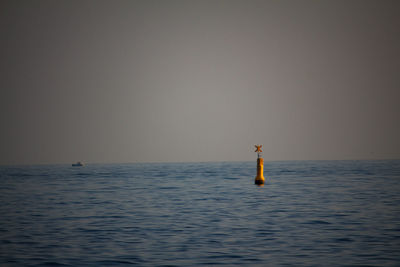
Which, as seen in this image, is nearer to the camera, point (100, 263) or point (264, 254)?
point (100, 263)

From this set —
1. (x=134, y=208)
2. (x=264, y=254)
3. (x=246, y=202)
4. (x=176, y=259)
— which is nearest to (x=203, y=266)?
(x=176, y=259)

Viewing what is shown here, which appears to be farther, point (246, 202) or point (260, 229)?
point (246, 202)

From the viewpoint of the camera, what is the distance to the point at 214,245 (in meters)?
21.1

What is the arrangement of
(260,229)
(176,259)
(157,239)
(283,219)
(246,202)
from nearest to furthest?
1. (176,259)
2. (157,239)
3. (260,229)
4. (283,219)
5. (246,202)

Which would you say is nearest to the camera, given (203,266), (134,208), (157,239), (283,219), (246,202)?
(203,266)

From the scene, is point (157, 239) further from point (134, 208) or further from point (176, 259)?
point (134, 208)

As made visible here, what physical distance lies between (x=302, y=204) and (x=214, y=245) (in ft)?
62.1

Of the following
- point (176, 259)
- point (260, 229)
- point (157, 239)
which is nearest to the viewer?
point (176, 259)

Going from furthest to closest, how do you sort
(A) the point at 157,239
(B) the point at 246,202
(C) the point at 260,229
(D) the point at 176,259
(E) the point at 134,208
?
(B) the point at 246,202, (E) the point at 134,208, (C) the point at 260,229, (A) the point at 157,239, (D) the point at 176,259

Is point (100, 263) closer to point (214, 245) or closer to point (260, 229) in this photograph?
point (214, 245)

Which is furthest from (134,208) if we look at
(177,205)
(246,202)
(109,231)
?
(109,231)

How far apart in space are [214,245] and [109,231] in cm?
697

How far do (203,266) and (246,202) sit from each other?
23218 millimetres

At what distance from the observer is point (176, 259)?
18.5 m
